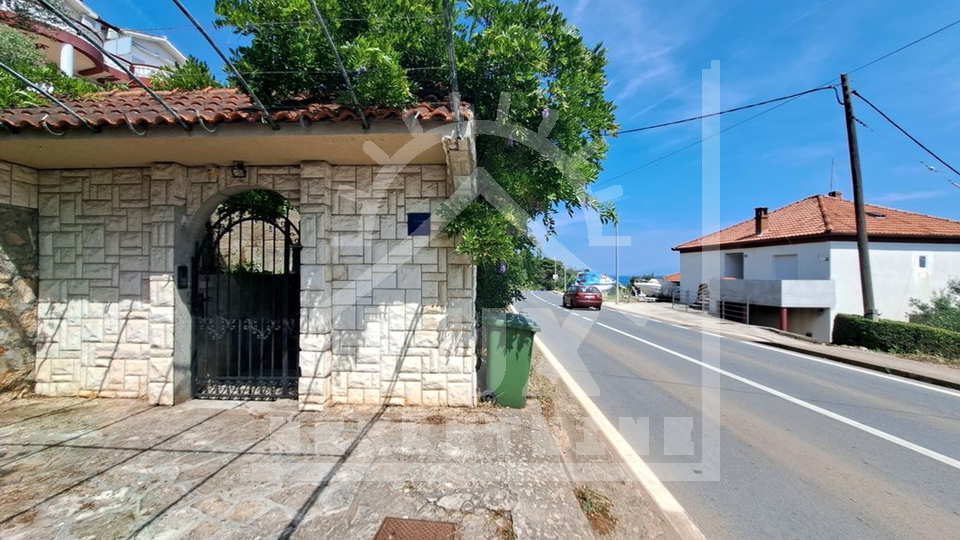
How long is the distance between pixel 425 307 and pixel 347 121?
89.1 inches

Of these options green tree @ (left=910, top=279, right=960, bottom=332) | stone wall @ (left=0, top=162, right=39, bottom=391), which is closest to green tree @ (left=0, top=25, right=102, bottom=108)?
stone wall @ (left=0, top=162, right=39, bottom=391)

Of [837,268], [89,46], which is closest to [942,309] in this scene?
[837,268]

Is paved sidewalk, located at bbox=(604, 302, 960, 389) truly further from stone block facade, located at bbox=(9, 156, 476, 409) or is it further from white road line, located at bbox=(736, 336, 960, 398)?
stone block facade, located at bbox=(9, 156, 476, 409)

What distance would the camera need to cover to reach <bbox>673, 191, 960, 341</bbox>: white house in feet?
55.4

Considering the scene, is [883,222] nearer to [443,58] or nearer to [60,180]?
[443,58]

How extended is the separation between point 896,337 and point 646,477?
11692mm

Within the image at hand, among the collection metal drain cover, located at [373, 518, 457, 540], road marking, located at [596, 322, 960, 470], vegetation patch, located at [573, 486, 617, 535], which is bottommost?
road marking, located at [596, 322, 960, 470]

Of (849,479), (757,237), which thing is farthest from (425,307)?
(757,237)

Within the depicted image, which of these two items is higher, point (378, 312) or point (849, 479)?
point (378, 312)

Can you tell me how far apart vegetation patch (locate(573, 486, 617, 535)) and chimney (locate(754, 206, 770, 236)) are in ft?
79.6

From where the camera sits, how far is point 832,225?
17531mm

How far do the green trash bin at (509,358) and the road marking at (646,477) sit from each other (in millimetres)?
1103

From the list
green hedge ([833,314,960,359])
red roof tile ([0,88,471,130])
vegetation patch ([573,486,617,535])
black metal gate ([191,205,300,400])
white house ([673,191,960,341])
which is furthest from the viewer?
white house ([673,191,960,341])

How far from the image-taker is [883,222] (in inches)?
733
